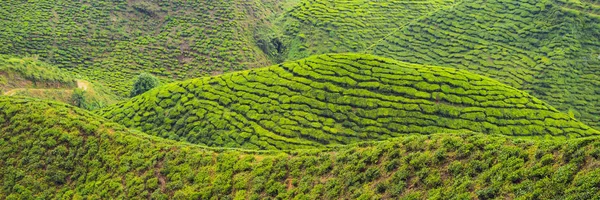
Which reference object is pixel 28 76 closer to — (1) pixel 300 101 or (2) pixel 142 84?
(2) pixel 142 84

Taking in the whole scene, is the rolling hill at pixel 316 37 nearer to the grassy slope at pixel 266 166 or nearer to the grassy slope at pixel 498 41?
the grassy slope at pixel 498 41

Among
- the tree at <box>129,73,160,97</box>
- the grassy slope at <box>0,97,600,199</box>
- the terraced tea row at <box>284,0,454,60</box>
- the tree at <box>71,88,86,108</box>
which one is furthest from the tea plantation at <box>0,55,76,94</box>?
the terraced tea row at <box>284,0,454,60</box>

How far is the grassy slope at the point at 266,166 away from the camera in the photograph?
13.1m

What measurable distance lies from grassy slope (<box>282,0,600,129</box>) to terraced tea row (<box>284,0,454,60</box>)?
Result: 0.12m

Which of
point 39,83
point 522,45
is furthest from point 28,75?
point 522,45

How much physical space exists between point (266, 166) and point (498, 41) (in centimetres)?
3529

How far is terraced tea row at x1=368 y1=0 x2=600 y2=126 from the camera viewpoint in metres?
40.9

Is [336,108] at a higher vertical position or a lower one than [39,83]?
higher

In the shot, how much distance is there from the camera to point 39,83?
37875 mm

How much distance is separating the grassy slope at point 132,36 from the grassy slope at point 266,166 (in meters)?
22.1

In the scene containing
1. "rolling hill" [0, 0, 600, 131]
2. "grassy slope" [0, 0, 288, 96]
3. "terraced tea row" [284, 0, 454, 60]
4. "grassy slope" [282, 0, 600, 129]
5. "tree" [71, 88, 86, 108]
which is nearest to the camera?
"tree" [71, 88, 86, 108]

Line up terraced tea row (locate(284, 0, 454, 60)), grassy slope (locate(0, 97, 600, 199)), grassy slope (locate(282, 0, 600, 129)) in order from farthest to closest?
terraced tea row (locate(284, 0, 454, 60)) → grassy slope (locate(282, 0, 600, 129)) → grassy slope (locate(0, 97, 600, 199))

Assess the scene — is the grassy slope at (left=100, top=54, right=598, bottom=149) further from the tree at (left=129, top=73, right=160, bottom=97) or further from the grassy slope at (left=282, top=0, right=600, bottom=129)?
the grassy slope at (left=282, top=0, right=600, bottom=129)

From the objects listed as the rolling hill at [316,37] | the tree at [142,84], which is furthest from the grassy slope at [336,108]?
the rolling hill at [316,37]
